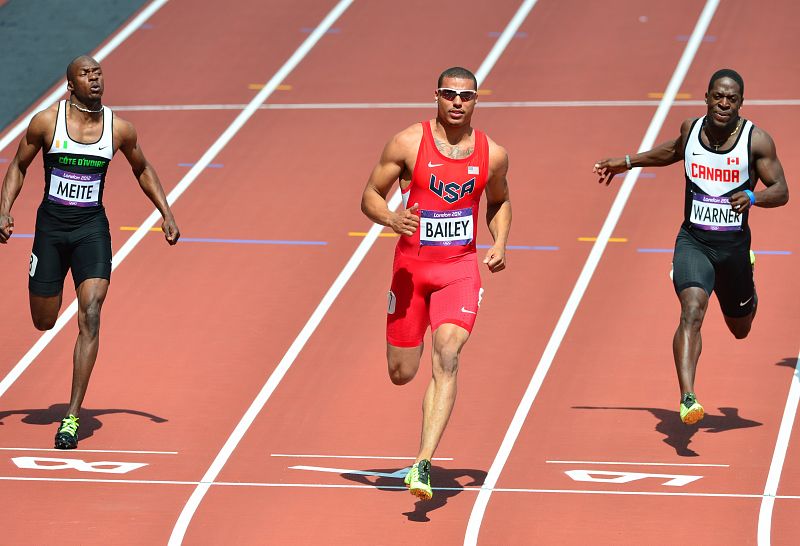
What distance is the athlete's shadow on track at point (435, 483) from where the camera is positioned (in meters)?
10.5

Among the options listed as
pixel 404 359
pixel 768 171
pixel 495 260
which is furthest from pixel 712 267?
pixel 404 359

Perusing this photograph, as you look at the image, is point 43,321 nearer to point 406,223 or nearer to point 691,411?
point 406,223

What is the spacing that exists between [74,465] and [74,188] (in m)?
1.96

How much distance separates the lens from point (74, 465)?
1145 cm

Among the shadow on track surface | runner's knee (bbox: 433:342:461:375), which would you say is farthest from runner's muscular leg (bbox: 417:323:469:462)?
the shadow on track surface

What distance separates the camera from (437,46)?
75.7 feet

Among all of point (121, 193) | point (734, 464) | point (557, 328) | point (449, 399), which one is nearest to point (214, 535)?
point (449, 399)

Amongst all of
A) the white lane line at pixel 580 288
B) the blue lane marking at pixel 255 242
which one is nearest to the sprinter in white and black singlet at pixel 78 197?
the white lane line at pixel 580 288

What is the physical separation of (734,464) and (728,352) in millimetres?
2733

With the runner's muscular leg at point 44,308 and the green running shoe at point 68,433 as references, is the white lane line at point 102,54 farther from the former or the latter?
the green running shoe at point 68,433

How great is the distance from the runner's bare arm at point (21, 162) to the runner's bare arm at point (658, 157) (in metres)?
3.85

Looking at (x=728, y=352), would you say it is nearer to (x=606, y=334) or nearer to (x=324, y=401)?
(x=606, y=334)

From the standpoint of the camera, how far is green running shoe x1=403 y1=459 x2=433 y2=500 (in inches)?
388

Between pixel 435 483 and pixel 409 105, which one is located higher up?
pixel 409 105
